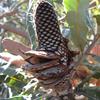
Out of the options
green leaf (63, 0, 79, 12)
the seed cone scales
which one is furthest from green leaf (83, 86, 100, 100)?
green leaf (63, 0, 79, 12)

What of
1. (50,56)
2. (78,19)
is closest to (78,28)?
(78,19)

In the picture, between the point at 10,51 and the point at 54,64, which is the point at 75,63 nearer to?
the point at 54,64

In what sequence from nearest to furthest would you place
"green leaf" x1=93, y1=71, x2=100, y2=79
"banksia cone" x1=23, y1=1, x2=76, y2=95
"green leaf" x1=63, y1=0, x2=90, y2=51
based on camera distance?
1. "banksia cone" x1=23, y1=1, x2=76, y2=95
2. "green leaf" x1=63, y1=0, x2=90, y2=51
3. "green leaf" x1=93, y1=71, x2=100, y2=79

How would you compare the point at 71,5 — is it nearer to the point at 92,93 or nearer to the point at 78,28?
the point at 78,28

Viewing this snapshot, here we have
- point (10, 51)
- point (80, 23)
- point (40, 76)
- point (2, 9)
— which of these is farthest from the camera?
point (2, 9)

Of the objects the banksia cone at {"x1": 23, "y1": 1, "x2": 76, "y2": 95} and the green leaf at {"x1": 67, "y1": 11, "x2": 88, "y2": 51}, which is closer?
the banksia cone at {"x1": 23, "y1": 1, "x2": 76, "y2": 95}

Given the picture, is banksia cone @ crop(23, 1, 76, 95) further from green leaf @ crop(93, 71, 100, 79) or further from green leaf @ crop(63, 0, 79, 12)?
green leaf @ crop(93, 71, 100, 79)

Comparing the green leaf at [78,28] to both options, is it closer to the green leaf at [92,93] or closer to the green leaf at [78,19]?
the green leaf at [78,19]

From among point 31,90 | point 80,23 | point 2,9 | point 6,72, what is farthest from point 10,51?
point 2,9

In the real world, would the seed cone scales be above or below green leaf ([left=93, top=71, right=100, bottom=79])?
above
